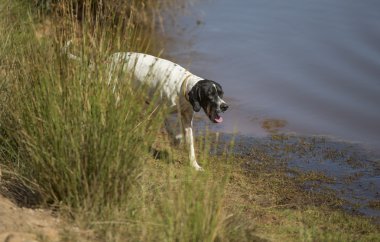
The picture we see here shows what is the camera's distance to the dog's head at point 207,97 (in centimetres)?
588

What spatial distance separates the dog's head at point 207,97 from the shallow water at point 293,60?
0.40 m

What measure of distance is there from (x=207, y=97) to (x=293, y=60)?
386 centimetres

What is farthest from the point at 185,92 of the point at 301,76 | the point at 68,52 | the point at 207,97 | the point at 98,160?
the point at 301,76

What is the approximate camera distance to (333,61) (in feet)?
30.0

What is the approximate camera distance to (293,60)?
30.8 ft

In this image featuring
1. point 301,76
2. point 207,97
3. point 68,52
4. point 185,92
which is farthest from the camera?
point 301,76

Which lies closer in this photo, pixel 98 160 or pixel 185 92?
pixel 98 160

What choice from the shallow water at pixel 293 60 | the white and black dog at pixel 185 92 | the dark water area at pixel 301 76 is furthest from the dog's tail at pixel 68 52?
the shallow water at pixel 293 60

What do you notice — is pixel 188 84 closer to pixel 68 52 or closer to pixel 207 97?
pixel 207 97

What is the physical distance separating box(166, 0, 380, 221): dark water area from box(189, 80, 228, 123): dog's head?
28 cm

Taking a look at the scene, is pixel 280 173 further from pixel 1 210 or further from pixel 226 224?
pixel 1 210

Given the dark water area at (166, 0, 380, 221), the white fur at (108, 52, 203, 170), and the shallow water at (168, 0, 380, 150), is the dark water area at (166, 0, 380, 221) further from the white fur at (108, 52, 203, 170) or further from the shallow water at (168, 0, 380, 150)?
the white fur at (108, 52, 203, 170)

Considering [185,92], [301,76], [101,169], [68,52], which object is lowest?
[301,76]

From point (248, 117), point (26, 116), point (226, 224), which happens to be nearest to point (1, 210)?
point (26, 116)
